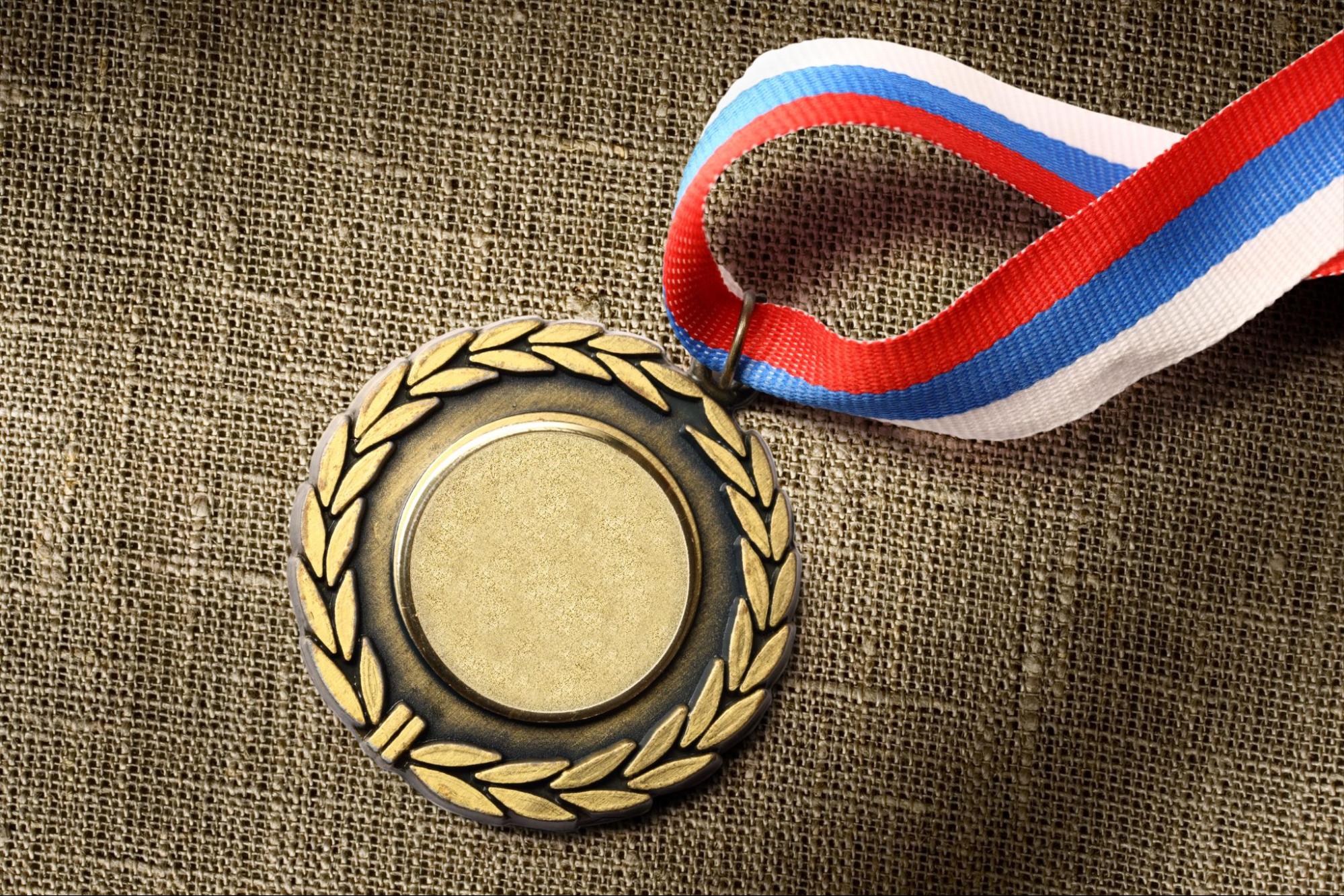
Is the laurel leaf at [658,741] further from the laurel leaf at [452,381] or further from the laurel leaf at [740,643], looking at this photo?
the laurel leaf at [452,381]

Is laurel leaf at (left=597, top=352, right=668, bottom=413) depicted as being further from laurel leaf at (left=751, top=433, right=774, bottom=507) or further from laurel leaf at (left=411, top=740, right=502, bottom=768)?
laurel leaf at (left=411, top=740, right=502, bottom=768)

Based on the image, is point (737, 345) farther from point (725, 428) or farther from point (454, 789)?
point (454, 789)

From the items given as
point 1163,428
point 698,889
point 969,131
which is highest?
Result: point 969,131

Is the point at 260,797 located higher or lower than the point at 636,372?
lower

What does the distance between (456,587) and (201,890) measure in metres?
0.23

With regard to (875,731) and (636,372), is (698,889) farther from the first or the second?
(636,372)

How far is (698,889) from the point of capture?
509 mm

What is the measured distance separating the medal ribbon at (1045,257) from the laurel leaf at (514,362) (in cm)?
7

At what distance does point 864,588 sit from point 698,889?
183 mm

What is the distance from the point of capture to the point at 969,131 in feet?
1.58

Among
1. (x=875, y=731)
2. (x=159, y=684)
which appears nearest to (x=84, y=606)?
(x=159, y=684)

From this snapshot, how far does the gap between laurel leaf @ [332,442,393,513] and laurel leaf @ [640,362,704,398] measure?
5.2 inches

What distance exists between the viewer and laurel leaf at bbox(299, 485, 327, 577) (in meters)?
0.47

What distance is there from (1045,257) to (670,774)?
0.32 m
